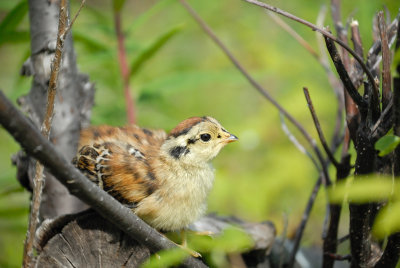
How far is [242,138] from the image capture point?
5.57m

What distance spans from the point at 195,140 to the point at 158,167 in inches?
11.2

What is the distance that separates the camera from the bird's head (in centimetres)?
296

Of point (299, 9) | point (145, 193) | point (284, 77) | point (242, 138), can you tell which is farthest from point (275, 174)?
point (145, 193)

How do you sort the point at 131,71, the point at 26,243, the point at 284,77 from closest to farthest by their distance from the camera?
the point at 26,243 → the point at 131,71 → the point at 284,77

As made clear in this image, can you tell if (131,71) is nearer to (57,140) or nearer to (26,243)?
(57,140)

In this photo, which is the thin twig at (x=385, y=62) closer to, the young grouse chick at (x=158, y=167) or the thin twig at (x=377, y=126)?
the thin twig at (x=377, y=126)

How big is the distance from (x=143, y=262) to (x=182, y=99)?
14.1 feet

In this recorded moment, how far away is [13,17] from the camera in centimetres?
334

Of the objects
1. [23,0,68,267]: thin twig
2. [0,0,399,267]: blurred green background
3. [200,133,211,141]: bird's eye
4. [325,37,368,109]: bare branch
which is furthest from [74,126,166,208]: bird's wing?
[325,37,368,109]: bare branch

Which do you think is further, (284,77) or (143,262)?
(284,77)

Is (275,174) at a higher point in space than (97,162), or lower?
higher

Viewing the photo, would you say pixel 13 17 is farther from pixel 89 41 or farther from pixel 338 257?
pixel 338 257

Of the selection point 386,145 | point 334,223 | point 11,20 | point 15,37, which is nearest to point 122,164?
point 334,223

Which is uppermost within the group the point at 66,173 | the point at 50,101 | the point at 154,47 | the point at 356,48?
the point at 154,47
